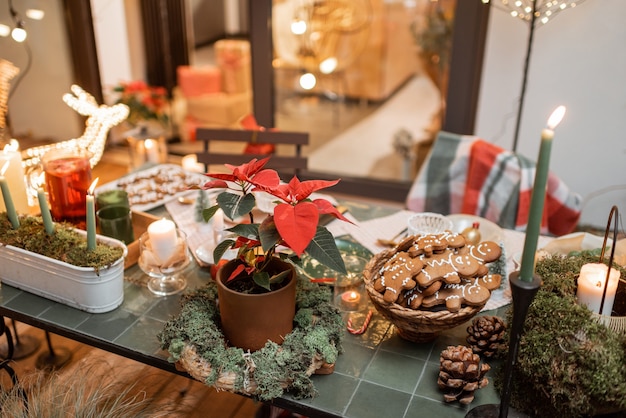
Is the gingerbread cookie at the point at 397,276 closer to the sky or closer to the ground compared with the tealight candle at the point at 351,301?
closer to the sky

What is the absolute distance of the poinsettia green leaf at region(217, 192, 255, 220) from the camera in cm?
106

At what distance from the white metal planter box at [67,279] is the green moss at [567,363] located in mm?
880

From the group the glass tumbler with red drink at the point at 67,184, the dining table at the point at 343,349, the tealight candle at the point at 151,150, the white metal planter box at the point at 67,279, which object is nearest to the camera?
the dining table at the point at 343,349

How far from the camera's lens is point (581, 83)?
2.61 meters

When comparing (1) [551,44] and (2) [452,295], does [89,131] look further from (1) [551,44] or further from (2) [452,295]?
(1) [551,44]

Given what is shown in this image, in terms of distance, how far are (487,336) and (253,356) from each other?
469 mm

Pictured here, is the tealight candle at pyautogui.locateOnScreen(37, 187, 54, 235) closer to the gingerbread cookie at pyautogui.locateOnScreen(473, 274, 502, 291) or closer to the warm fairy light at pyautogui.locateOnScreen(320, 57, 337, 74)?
the gingerbread cookie at pyautogui.locateOnScreen(473, 274, 502, 291)

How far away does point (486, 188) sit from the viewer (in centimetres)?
226

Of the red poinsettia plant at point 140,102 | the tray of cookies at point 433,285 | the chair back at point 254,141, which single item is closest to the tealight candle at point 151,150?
the red poinsettia plant at point 140,102

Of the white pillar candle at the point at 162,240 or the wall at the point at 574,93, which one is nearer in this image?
the white pillar candle at the point at 162,240

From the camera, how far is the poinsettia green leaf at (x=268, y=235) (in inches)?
40.8

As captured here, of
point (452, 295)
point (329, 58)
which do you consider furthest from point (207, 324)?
point (329, 58)

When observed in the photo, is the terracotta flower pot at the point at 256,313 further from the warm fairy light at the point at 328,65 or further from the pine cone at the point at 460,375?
the warm fairy light at the point at 328,65

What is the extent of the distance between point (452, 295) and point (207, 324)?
49 centimetres
